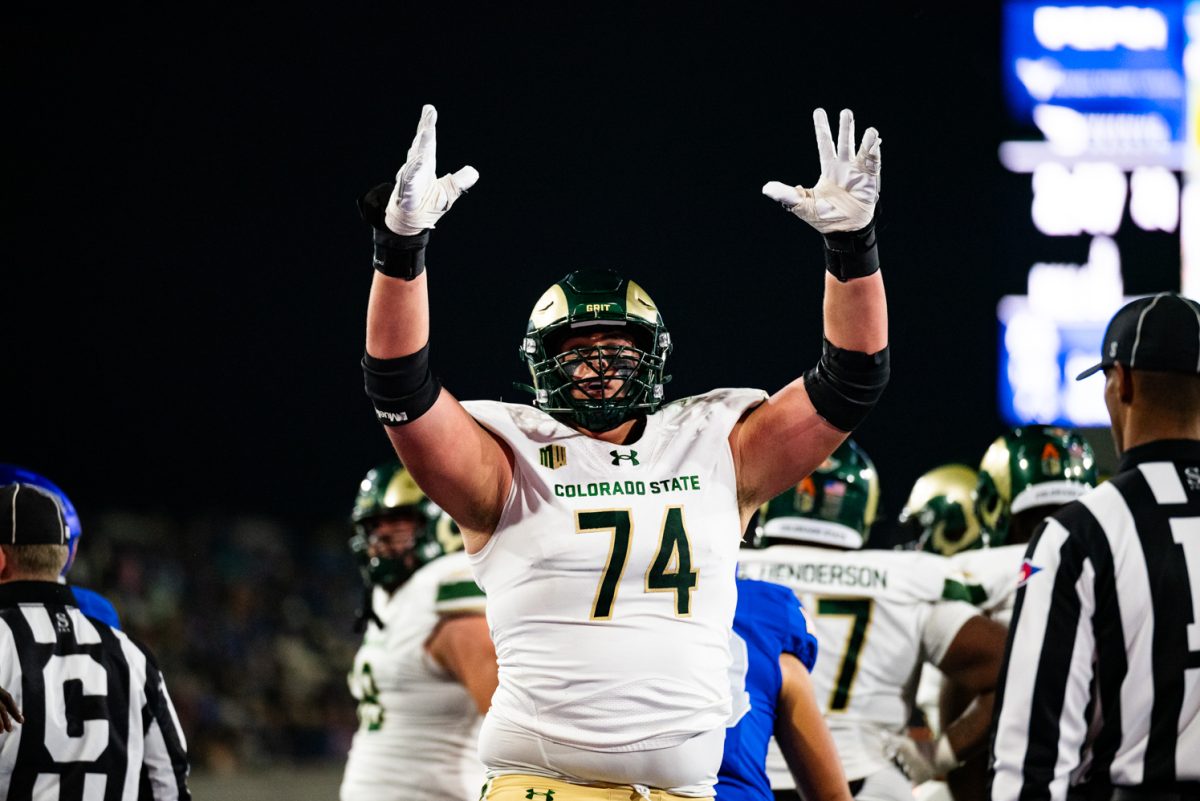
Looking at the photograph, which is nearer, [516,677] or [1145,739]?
[1145,739]

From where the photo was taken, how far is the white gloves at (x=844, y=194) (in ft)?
10.1

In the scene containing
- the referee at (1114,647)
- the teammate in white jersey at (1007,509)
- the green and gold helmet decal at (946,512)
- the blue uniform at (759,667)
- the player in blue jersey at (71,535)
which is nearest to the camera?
the referee at (1114,647)

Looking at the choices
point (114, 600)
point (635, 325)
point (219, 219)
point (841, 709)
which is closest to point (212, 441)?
point (219, 219)

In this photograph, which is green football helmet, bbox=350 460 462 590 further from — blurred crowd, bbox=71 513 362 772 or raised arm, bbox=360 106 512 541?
blurred crowd, bbox=71 513 362 772

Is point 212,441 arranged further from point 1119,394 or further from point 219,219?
point 1119,394

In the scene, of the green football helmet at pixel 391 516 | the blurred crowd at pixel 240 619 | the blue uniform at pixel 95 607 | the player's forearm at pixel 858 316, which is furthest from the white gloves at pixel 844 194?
the blurred crowd at pixel 240 619

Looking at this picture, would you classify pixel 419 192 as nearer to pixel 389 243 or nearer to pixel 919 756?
pixel 389 243

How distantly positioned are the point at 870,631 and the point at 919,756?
0.50 m

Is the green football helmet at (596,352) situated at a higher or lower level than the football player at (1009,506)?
higher

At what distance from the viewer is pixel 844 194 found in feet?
10.1

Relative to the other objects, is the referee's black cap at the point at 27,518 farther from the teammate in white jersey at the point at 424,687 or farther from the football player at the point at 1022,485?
the football player at the point at 1022,485

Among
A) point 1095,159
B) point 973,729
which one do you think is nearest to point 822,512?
point 973,729

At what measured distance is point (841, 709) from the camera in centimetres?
475

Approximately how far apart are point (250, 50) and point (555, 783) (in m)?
13.8
